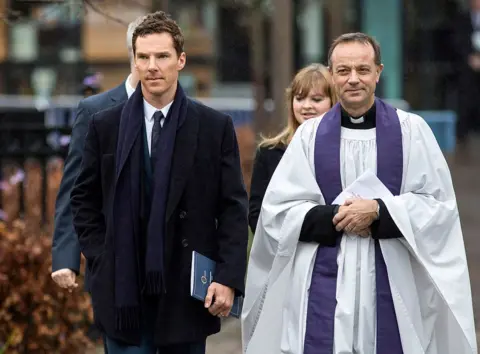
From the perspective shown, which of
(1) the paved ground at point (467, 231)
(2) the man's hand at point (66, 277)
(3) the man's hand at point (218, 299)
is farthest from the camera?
(1) the paved ground at point (467, 231)

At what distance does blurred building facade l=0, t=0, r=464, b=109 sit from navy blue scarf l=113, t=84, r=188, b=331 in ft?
50.9

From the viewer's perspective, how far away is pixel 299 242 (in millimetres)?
4953

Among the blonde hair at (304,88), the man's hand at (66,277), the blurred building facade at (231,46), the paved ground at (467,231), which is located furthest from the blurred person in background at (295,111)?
the blurred building facade at (231,46)

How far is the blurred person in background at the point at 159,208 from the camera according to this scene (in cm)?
479

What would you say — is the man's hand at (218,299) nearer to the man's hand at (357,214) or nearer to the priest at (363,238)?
the priest at (363,238)

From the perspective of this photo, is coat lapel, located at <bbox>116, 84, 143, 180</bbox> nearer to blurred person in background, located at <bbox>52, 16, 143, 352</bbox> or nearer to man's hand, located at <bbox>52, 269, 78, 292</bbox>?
blurred person in background, located at <bbox>52, 16, 143, 352</bbox>

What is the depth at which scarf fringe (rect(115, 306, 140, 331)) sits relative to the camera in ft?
15.6

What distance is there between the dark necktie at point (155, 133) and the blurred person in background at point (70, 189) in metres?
0.50

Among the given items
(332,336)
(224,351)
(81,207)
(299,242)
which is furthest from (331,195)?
(224,351)

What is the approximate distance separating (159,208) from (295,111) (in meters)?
1.44

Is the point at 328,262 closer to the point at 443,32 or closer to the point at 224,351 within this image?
→ the point at 224,351

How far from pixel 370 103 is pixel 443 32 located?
26828mm

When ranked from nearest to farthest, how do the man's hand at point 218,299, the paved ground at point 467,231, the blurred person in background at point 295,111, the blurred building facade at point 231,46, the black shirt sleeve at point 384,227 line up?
the black shirt sleeve at point 384,227 → the man's hand at point 218,299 → the blurred person in background at point 295,111 → the paved ground at point 467,231 → the blurred building facade at point 231,46

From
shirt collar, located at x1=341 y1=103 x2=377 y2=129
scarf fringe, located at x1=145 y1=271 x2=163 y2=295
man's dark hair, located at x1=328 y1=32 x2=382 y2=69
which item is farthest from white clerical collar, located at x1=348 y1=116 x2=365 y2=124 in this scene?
scarf fringe, located at x1=145 y1=271 x2=163 y2=295
